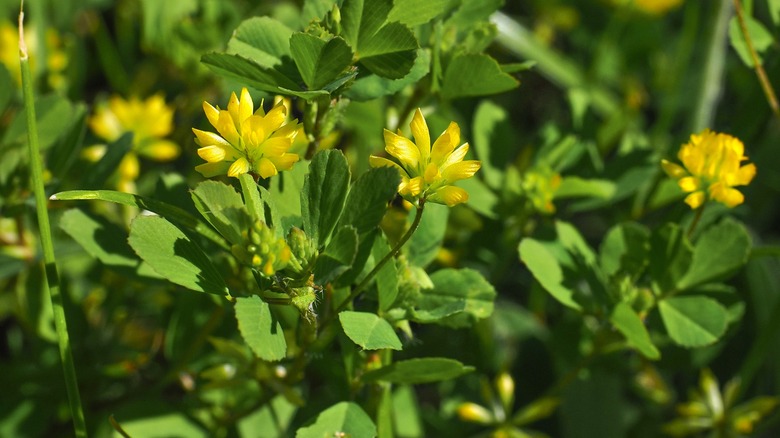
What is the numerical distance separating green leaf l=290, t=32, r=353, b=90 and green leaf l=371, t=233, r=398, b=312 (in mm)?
198

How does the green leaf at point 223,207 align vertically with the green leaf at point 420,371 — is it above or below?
above

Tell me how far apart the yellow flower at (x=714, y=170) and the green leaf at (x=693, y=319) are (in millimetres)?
170

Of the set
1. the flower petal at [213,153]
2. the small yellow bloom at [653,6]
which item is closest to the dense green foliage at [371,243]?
the flower petal at [213,153]

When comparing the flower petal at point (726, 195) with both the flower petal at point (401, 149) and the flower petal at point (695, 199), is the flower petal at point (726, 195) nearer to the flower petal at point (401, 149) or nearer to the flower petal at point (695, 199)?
the flower petal at point (695, 199)

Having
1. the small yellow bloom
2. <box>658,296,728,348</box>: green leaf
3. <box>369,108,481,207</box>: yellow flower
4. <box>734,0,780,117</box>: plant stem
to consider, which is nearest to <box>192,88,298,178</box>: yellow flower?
<box>369,108,481,207</box>: yellow flower

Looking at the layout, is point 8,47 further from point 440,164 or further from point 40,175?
point 440,164

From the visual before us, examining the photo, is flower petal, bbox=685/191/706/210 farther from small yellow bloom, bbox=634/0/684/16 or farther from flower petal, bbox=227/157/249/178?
small yellow bloom, bbox=634/0/684/16

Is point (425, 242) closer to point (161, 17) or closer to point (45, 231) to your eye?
point (45, 231)

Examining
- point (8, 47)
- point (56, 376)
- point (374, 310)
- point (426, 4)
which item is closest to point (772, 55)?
point (426, 4)

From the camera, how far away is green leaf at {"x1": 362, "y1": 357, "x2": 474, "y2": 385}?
0.97 metres

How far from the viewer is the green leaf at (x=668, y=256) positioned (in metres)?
1.12

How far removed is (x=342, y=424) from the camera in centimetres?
99

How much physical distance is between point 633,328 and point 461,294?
250mm

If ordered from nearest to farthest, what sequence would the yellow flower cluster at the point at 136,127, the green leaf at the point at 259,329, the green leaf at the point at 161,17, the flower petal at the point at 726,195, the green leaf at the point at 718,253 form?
the green leaf at the point at 259,329
the flower petal at the point at 726,195
the green leaf at the point at 718,253
the yellow flower cluster at the point at 136,127
the green leaf at the point at 161,17
